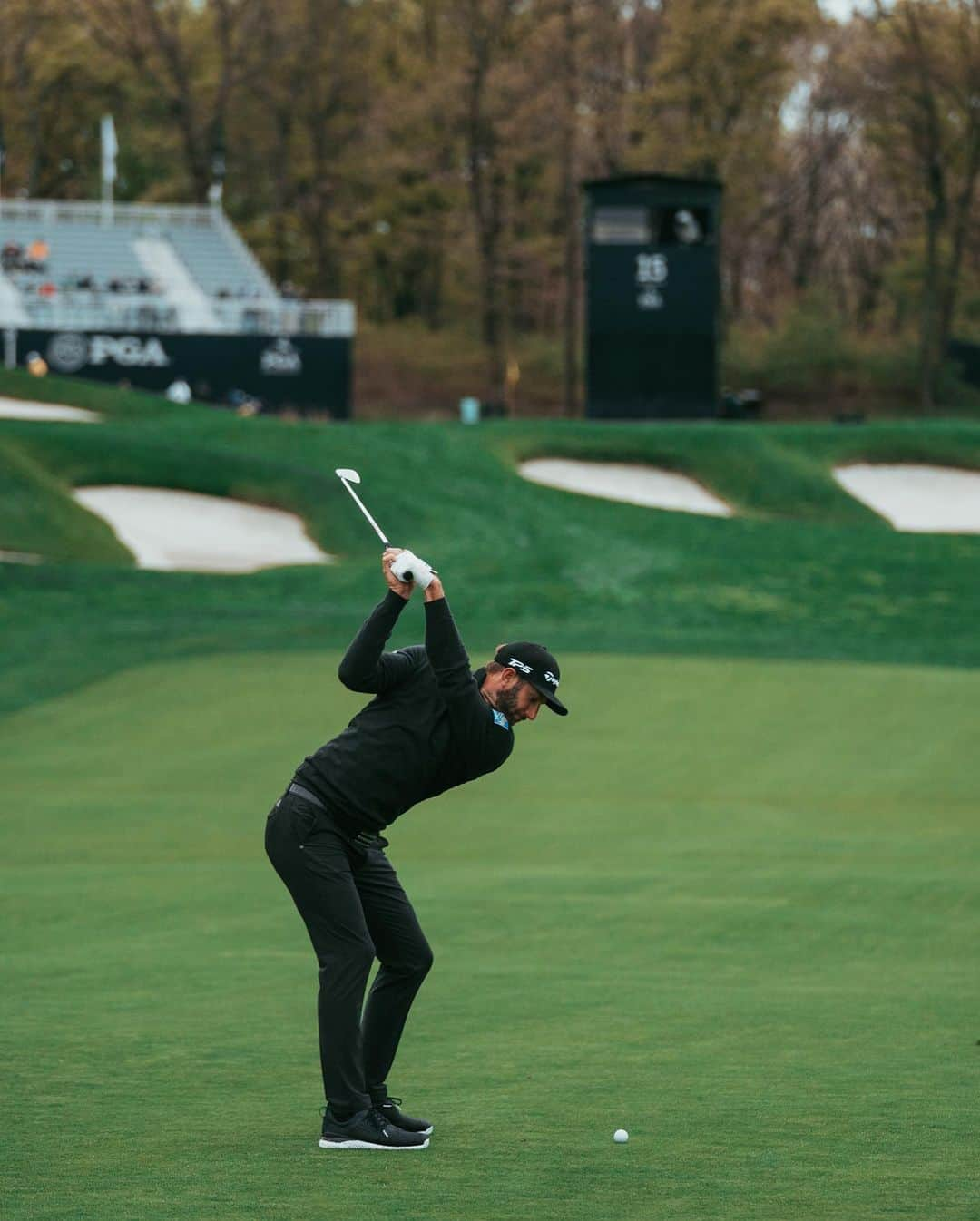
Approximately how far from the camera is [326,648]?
91.1ft

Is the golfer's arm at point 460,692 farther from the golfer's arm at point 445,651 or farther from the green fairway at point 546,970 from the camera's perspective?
the green fairway at point 546,970

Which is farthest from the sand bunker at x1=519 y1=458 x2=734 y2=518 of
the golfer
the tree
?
the golfer

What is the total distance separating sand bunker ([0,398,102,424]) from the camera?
45312mm

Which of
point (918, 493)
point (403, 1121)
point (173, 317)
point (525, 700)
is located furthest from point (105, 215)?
point (403, 1121)

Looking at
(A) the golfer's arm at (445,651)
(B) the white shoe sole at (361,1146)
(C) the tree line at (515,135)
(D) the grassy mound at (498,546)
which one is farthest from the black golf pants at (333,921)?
(C) the tree line at (515,135)

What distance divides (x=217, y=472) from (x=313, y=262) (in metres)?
45.6

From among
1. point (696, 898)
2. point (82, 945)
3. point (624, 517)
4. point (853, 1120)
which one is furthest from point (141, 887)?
point (624, 517)

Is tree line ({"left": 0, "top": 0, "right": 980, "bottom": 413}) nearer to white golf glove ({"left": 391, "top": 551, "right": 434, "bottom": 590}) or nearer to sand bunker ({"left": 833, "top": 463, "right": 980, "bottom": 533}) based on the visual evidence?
sand bunker ({"left": 833, "top": 463, "right": 980, "bottom": 533})

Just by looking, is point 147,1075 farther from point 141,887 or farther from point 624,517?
point 624,517

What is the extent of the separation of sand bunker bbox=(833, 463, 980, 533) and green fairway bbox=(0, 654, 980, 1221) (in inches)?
822

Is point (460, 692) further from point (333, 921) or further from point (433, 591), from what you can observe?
point (333, 921)

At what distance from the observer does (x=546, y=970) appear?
37.2 ft

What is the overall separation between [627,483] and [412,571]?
38.1m

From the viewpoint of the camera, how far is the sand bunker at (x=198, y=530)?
1480 inches
